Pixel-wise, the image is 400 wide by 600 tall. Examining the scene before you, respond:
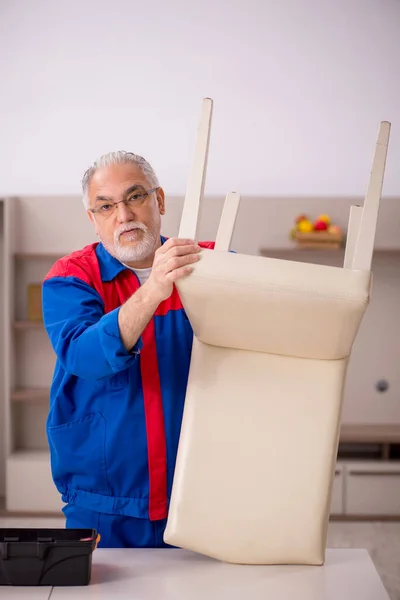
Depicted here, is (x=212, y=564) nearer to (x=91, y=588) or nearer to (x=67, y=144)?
(x=91, y=588)

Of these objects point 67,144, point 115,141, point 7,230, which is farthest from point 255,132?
point 7,230

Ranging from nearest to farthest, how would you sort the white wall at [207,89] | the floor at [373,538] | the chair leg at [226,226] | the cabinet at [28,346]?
the chair leg at [226,226] < the floor at [373,538] < the cabinet at [28,346] < the white wall at [207,89]

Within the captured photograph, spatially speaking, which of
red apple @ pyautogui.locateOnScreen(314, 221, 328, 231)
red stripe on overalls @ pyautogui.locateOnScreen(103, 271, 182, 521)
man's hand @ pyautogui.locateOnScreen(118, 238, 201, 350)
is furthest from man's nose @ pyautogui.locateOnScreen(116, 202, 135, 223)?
red apple @ pyautogui.locateOnScreen(314, 221, 328, 231)

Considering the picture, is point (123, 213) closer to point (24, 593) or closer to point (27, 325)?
point (24, 593)

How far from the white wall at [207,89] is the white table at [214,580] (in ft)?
12.9

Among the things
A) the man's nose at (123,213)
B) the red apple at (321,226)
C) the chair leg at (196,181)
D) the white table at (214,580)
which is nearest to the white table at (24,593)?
the white table at (214,580)

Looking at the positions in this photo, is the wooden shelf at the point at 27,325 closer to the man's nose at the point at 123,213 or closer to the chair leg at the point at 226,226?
the man's nose at the point at 123,213

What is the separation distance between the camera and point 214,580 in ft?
5.27

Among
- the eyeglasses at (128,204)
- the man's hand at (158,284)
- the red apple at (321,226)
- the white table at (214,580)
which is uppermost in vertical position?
the red apple at (321,226)

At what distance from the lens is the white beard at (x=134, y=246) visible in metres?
1.94

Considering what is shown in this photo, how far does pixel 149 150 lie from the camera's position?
5.41 metres

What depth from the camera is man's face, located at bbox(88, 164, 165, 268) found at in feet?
6.39

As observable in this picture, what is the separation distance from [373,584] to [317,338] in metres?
0.54

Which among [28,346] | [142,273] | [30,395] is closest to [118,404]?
[142,273]
